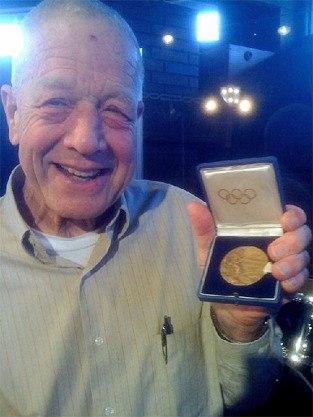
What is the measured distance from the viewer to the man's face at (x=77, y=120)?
43.4 inches

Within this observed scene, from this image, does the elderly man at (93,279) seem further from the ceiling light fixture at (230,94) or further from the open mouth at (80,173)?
the ceiling light fixture at (230,94)

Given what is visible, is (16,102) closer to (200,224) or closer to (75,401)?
(200,224)

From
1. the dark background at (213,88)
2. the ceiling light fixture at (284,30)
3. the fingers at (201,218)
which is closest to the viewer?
the fingers at (201,218)

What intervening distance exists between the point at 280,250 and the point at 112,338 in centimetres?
43

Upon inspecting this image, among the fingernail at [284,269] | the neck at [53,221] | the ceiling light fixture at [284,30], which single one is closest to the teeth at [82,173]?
the neck at [53,221]

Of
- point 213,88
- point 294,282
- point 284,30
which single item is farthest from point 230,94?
point 294,282

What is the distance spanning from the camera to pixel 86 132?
1.08 m

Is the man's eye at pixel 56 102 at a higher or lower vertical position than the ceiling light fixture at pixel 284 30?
lower

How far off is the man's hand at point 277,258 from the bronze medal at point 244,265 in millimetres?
43

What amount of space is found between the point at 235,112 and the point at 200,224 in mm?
5473

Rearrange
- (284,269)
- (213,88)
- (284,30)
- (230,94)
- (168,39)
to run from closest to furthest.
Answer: (284,269) → (168,39) → (213,88) → (230,94) → (284,30)

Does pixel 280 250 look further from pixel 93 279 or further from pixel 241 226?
pixel 93 279

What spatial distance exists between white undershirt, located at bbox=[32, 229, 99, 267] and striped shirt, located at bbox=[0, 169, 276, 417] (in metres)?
0.03

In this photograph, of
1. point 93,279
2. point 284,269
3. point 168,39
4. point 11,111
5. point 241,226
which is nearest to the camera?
point 284,269
